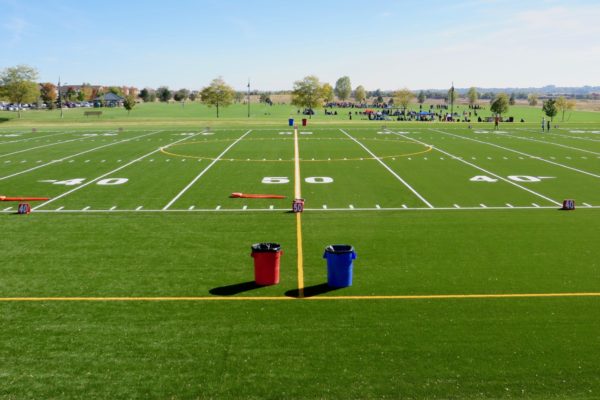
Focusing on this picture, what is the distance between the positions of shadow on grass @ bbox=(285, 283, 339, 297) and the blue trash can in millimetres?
112

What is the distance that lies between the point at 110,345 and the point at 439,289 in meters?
6.14

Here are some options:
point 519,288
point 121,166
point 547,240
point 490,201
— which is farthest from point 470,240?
point 121,166

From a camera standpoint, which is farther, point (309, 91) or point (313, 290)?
point (309, 91)

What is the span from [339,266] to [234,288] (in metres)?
2.14

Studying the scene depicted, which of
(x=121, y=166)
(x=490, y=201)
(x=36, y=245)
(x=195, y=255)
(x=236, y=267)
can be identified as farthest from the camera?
(x=121, y=166)

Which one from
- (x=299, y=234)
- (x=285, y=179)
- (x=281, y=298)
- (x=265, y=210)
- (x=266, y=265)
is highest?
(x=285, y=179)

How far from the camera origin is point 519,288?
10625 mm

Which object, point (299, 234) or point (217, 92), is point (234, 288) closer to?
point (299, 234)

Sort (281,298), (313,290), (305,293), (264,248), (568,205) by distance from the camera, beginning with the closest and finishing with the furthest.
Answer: (281,298)
(305,293)
(313,290)
(264,248)
(568,205)

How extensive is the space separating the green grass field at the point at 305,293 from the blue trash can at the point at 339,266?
20 cm

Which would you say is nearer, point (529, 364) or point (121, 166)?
point (529, 364)

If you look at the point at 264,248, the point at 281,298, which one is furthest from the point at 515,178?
the point at 281,298

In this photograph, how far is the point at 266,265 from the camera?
35.6 ft

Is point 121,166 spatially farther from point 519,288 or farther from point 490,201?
point 519,288
